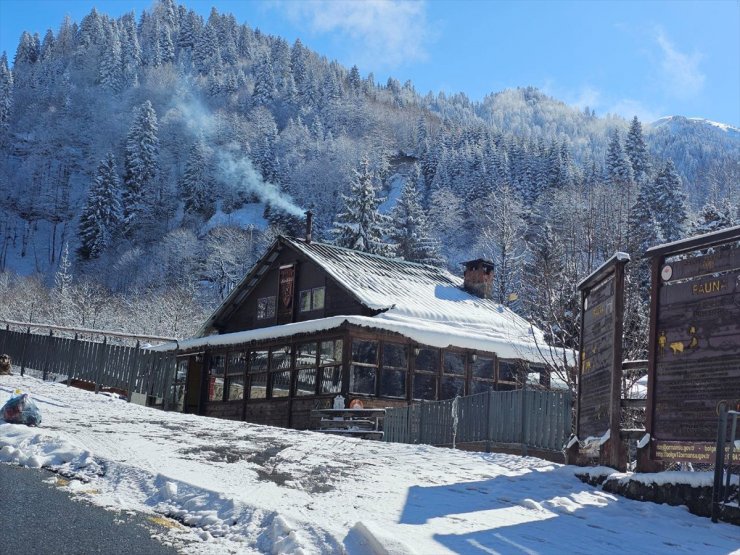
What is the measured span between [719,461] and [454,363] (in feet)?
61.6

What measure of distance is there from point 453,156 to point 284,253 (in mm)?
89940

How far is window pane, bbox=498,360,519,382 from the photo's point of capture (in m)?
27.8

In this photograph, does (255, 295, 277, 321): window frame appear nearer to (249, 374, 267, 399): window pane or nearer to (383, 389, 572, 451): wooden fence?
(249, 374, 267, 399): window pane

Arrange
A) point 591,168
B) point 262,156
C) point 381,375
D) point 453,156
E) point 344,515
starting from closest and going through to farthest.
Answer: point 344,515, point 381,375, point 591,168, point 453,156, point 262,156

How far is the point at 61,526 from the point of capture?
6.58 m

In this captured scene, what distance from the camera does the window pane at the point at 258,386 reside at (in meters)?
27.3

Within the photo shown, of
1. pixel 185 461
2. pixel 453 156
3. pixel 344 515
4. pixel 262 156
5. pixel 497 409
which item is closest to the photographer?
pixel 344 515

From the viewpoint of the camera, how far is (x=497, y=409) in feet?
50.4

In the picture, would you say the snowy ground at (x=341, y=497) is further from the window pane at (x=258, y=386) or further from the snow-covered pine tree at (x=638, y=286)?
the window pane at (x=258, y=386)

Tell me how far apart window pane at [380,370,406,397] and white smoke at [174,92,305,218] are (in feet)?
230

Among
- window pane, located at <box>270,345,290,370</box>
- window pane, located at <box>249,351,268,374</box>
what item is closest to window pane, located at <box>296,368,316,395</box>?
window pane, located at <box>270,345,290,370</box>

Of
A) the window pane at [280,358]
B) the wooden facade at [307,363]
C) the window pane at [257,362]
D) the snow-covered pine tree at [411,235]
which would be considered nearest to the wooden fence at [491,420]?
the wooden facade at [307,363]

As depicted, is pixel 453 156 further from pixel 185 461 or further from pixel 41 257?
pixel 185 461

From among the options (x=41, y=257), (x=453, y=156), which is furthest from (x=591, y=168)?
(x=41, y=257)
